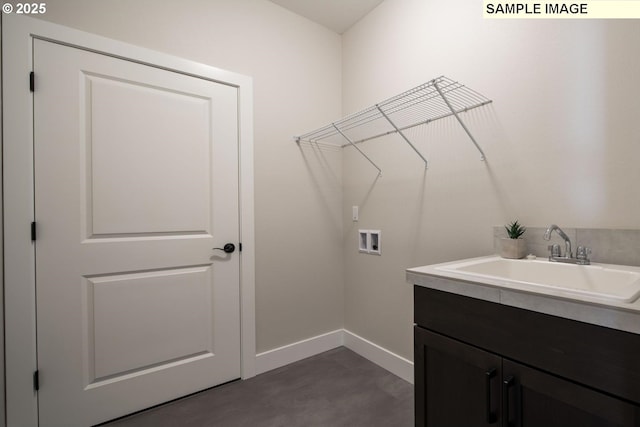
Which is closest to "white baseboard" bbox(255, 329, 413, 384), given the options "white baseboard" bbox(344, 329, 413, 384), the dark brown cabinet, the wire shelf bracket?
"white baseboard" bbox(344, 329, 413, 384)

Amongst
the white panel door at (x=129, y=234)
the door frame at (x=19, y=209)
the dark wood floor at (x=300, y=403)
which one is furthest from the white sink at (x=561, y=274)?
the door frame at (x=19, y=209)

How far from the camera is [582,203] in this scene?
1257 mm

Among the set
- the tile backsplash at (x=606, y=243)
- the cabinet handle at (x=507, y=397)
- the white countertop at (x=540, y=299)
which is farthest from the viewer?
the tile backsplash at (x=606, y=243)

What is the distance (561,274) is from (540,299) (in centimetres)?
50

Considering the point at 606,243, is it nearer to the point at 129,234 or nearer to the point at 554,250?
the point at 554,250

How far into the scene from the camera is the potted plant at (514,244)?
4.47ft

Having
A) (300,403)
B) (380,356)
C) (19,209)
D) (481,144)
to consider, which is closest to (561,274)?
(481,144)

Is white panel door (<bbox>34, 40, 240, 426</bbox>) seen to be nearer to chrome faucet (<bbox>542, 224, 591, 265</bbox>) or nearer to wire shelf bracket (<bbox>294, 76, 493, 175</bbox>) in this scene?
wire shelf bracket (<bbox>294, 76, 493, 175</bbox>)

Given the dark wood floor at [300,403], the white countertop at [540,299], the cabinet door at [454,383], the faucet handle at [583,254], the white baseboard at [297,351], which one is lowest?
the dark wood floor at [300,403]

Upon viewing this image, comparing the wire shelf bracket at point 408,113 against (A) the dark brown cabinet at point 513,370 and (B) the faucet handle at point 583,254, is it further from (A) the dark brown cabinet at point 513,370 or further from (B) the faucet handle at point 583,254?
(A) the dark brown cabinet at point 513,370

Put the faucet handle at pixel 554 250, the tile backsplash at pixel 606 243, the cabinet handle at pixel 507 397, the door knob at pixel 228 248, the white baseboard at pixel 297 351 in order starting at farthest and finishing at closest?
the white baseboard at pixel 297 351 < the door knob at pixel 228 248 < the faucet handle at pixel 554 250 < the tile backsplash at pixel 606 243 < the cabinet handle at pixel 507 397

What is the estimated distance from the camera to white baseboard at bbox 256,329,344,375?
2120mm

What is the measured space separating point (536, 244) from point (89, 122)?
7.62 feet

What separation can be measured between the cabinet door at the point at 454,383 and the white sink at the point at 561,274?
0.87 feet
